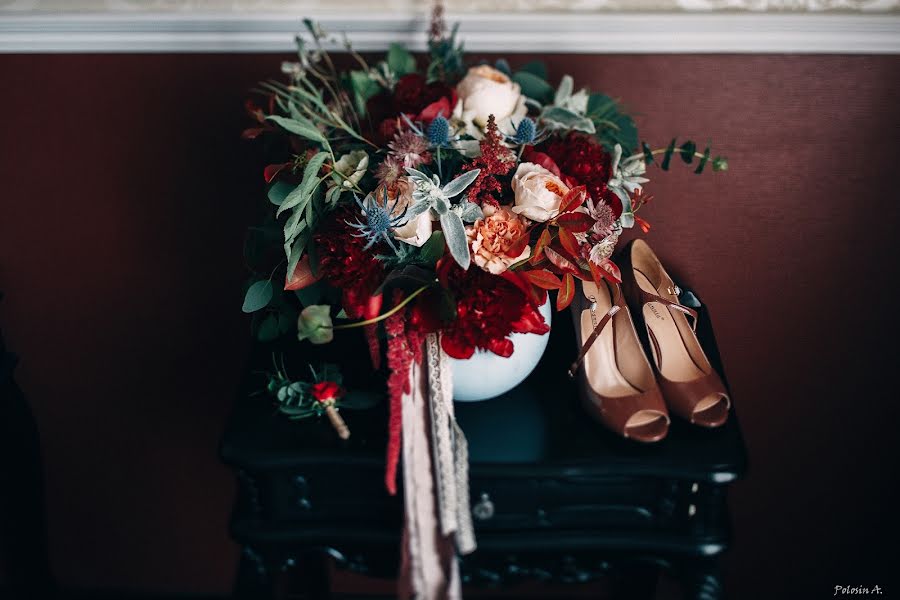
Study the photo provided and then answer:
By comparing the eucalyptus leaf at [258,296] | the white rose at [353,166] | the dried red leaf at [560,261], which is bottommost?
the eucalyptus leaf at [258,296]

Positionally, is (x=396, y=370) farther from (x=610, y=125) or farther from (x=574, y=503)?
(x=610, y=125)

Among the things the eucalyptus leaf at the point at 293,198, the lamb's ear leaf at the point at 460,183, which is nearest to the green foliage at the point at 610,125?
the lamb's ear leaf at the point at 460,183

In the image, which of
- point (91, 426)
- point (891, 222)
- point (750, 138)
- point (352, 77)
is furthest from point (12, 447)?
point (891, 222)

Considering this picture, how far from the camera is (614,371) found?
2.83 feet

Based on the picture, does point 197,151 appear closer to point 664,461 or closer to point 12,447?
point 12,447

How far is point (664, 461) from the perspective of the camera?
77 centimetres

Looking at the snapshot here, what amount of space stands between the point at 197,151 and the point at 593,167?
0.65 meters

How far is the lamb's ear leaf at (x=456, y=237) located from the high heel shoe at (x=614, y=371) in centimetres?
22

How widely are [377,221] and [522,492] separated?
0.35 metres

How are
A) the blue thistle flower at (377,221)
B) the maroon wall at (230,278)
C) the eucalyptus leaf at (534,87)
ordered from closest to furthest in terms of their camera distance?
the blue thistle flower at (377,221) < the eucalyptus leaf at (534,87) < the maroon wall at (230,278)

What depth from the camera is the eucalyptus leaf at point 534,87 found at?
2.95 ft

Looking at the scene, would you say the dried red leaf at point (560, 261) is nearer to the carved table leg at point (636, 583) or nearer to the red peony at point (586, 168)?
the red peony at point (586, 168)

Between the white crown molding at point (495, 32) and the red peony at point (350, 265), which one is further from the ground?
the white crown molding at point (495, 32)

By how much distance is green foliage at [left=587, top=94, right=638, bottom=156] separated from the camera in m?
0.87
